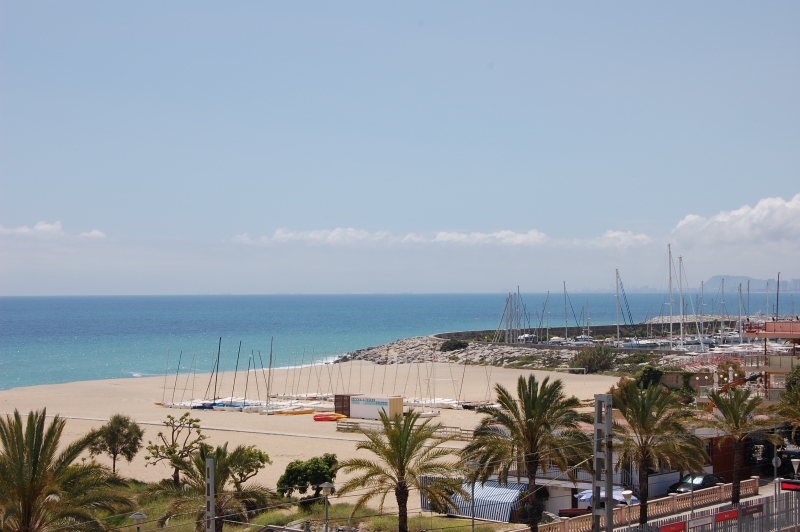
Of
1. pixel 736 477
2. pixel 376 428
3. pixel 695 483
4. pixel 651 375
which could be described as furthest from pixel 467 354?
pixel 736 477

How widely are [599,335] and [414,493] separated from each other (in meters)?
93.5

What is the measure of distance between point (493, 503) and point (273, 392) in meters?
47.0

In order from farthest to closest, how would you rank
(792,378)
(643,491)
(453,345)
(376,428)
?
(453,345) → (376,428) → (792,378) → (643,491)

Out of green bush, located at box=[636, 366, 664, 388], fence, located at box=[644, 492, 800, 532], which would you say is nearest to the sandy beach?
green bush, located at box=[636, 366, 664, 388]

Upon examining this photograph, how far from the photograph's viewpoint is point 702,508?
2484 cm

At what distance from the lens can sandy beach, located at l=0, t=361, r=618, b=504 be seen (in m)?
39.2

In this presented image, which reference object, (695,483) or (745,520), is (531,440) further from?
(695,483)

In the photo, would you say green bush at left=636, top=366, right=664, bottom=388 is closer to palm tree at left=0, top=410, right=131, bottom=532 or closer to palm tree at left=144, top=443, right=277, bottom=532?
palm tree at left=144, top=443, right=277, bottom=532

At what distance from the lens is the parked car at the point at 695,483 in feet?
89.8

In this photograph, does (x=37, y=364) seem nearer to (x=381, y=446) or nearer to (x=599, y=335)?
(x=599, y=335)

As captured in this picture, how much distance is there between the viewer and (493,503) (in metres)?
24.5

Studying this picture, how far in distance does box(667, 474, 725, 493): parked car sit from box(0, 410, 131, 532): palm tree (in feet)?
63.6

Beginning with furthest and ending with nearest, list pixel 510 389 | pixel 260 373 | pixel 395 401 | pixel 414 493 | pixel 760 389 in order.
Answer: pixel 260 373, pixel 510 389, pixel 395 401, pixel 760 389, pixel 414 493

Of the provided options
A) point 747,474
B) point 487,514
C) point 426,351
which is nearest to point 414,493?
point 487,514
